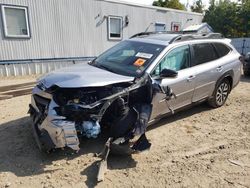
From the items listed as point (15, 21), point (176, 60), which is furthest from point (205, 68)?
point (15, 21)

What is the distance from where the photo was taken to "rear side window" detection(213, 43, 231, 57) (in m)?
5.62

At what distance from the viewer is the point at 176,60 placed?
181 inches

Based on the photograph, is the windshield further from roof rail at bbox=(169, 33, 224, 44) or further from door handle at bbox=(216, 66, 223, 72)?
door handle at bbox=(216, 66, 223, 72)

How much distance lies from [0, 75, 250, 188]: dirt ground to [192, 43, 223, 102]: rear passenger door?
0.70m

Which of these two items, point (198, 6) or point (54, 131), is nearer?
point (54, 131)

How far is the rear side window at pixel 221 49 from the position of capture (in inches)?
221

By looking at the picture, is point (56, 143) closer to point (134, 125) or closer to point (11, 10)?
point (134, 125)

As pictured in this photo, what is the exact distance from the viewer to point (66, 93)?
356 cm

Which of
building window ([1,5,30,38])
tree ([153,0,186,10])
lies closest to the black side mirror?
building window ([1,5,30,38])

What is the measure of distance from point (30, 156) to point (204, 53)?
3956 mm

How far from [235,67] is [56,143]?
4666mm

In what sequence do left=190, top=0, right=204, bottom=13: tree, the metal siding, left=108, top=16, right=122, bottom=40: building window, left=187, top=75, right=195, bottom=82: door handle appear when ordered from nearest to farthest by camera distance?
left=187, top=75, right=195, bottom=82: door handle → the metal siding → left=108, top=16, right=122, bottom=40: building window → left=190, top=0, right=204, bottom=13: tree

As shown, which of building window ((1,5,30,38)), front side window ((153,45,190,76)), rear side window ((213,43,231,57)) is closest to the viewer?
front side window ((153,45,190,76))

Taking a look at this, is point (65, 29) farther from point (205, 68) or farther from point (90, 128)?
point (90, 128)
